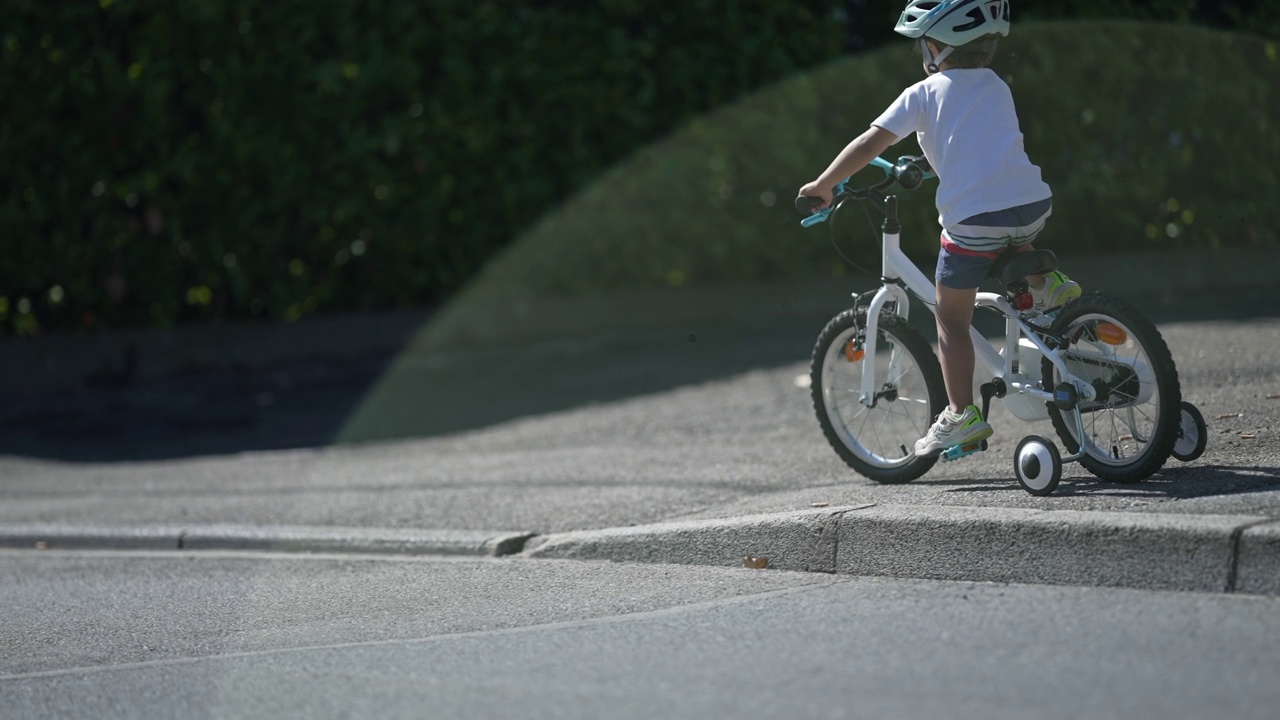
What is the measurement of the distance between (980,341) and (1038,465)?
0.61 metres

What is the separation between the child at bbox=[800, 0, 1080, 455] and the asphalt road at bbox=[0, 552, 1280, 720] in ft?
3.73

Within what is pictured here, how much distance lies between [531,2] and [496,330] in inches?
90.9

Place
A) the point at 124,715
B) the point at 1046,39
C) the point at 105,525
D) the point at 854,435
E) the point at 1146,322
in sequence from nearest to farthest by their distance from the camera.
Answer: the point at 124,715 → the point at 1146,322 → the point at 854,435 → the point at 105,525 → the point at 1046,39

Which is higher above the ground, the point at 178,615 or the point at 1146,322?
the point at 1146,322

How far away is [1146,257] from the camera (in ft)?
35.8

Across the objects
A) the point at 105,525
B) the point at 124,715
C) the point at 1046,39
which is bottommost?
the point at 105,525

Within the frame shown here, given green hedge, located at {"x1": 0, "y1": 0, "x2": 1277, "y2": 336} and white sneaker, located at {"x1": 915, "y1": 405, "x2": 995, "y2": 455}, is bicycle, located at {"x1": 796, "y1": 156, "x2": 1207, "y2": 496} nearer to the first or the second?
white sneaker, located at {"x1": 915, "y1": 405, "x2": 995, "y2": 455}

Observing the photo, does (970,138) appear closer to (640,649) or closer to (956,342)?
(956,342)

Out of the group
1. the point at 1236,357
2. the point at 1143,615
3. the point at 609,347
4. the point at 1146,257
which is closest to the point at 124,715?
the point at 1143,615

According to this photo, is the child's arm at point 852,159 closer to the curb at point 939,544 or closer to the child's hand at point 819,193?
the child's hand at point 819,193

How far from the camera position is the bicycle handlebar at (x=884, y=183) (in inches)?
226

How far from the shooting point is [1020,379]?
5543mm

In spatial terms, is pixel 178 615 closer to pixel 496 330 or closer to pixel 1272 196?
pixel 496 330

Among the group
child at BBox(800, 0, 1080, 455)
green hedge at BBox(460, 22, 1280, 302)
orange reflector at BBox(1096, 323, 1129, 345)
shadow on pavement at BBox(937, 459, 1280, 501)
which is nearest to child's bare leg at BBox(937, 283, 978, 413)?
child at BBox(800, 0, 1080, 455)
